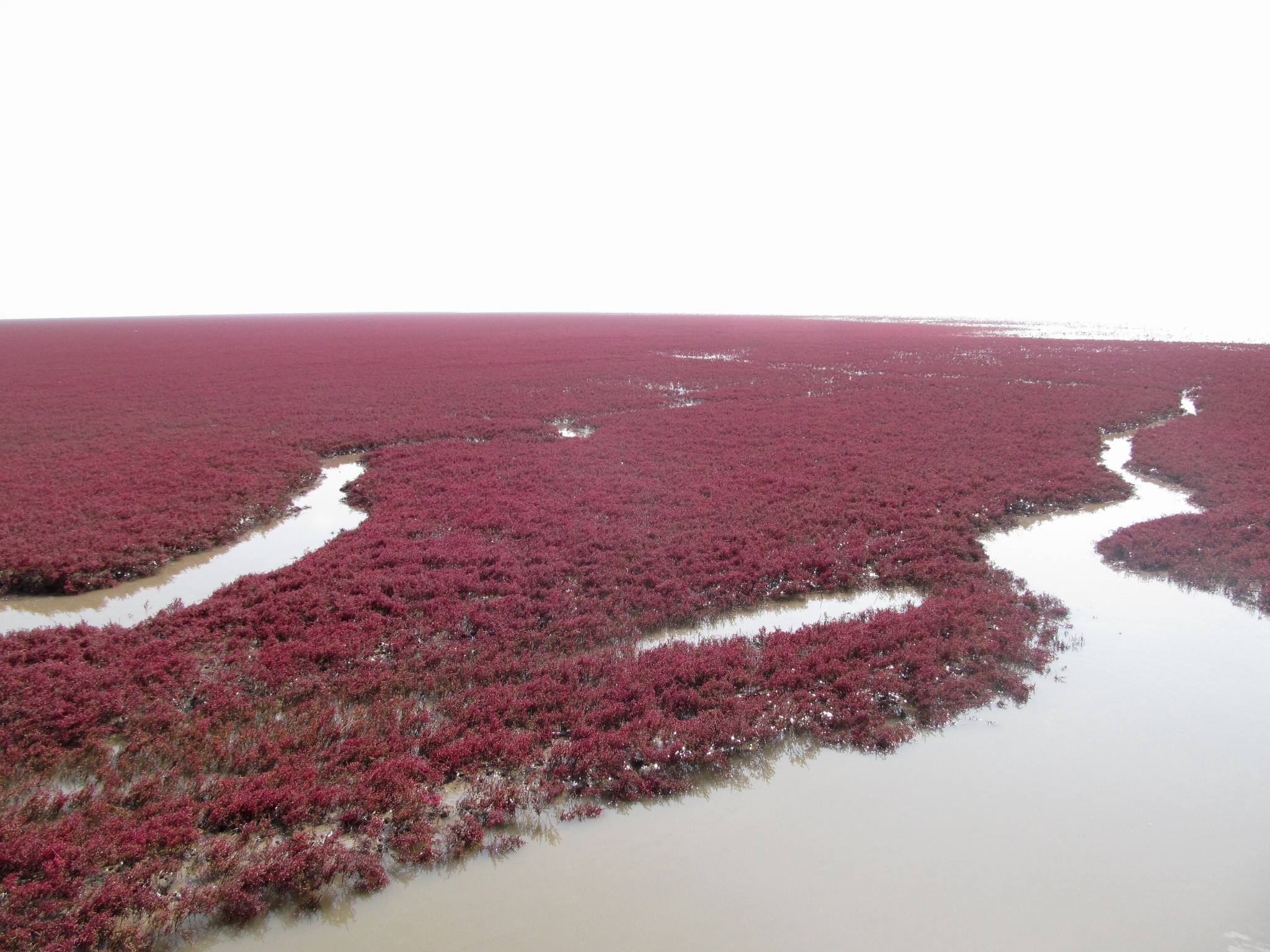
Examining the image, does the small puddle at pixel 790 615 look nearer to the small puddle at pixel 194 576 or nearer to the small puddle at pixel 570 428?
the small puddle at pixel 194 576

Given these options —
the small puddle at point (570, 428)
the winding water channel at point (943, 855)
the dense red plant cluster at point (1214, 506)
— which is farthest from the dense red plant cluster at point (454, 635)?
the dense red plant cluster at point (1214, 506)

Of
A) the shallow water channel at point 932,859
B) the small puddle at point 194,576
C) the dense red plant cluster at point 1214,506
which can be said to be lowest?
the shallow water channel at point 932,859

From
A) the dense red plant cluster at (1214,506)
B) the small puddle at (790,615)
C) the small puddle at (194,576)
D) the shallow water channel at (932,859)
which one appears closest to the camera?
the shallow water channel at (932,859)

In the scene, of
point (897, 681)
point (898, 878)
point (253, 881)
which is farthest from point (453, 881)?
point (897, 681)

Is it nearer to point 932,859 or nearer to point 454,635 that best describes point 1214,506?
point 932,859

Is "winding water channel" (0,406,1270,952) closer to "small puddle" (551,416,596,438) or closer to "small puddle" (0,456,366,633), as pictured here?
"small puddle" (0,456,366,633)

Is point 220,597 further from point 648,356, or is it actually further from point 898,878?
point 648,356

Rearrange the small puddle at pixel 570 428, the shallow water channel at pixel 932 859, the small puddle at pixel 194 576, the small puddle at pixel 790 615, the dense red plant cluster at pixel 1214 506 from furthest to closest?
the small puddle at pixel 570 428
the dense red plant cluster at pixel 1214 506
the small puddle at pixel 194 576
the small puddle at pixel 790 615
the shallow water channel at pixel 932 859
